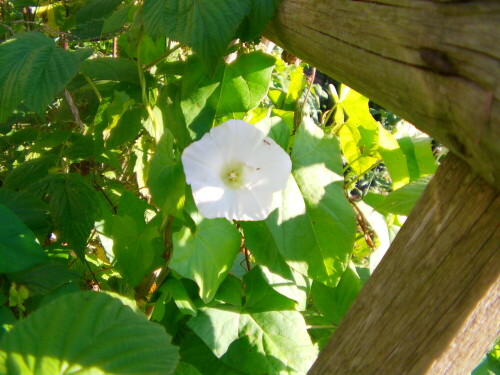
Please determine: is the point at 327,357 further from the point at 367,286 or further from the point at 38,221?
the point at 38,221

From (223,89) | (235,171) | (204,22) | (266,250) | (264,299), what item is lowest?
(264,299)

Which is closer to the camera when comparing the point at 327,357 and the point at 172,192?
the point at 327,357

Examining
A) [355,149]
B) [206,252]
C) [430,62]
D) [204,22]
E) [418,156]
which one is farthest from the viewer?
[355,149]

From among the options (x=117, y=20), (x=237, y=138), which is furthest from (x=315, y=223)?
(x=117, y=20)

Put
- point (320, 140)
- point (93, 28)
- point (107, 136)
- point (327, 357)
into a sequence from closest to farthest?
point (327, 357) → point (320, 140) → point (107, 136) → point (93, 28)

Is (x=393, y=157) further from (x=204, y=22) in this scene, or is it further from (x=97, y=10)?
(x=97, y=10)

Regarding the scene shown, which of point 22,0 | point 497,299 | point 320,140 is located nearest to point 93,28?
point 22,0

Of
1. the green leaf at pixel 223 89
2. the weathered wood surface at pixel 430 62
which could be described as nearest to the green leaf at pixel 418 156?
the green leaf at pixel 223 89
